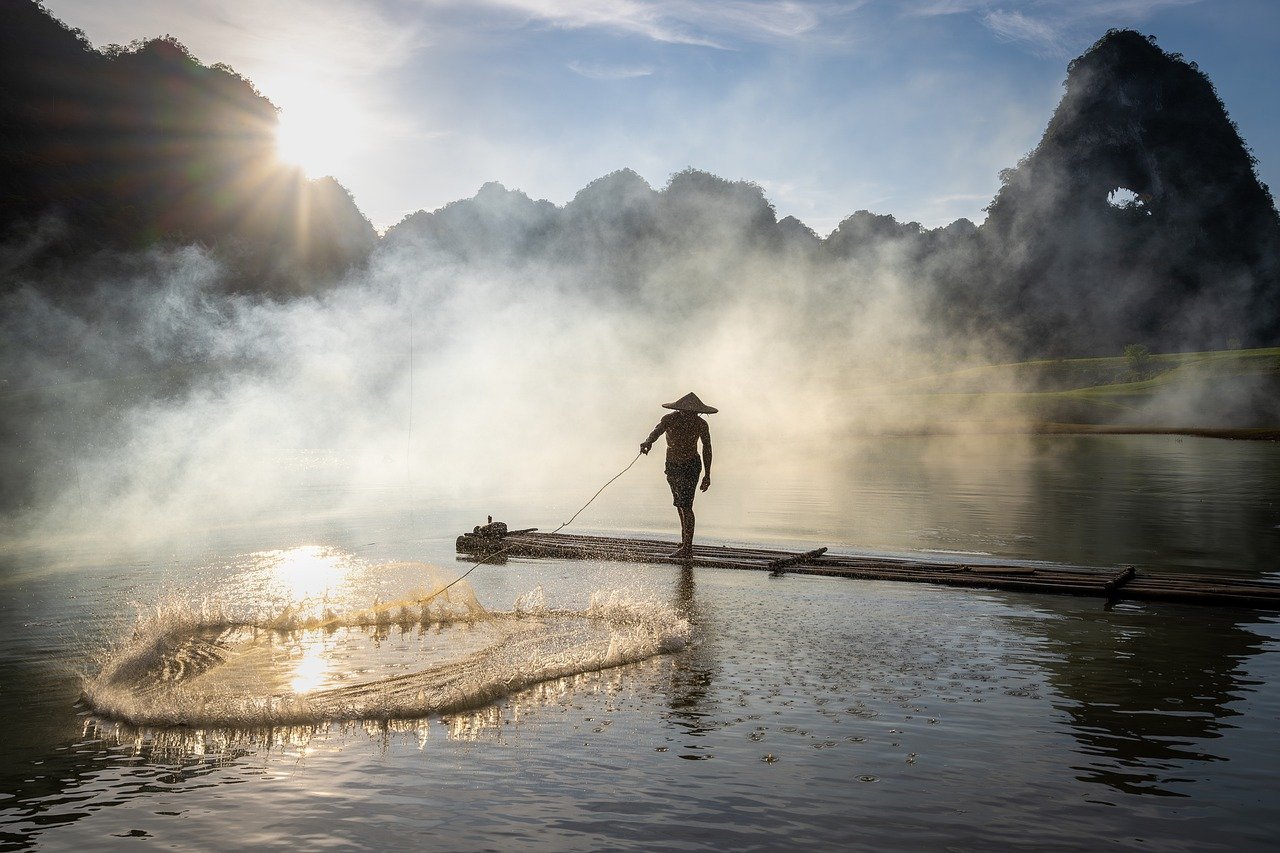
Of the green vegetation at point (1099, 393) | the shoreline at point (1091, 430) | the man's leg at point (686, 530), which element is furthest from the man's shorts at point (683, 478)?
the green vegetation at point (1099, 393)

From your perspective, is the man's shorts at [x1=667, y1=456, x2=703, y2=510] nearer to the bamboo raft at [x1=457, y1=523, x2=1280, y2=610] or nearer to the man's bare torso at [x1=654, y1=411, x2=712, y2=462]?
the man's bare torso at [x1=654, y1=411, x2=712, y2=462]

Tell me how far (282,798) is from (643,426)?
255 feet

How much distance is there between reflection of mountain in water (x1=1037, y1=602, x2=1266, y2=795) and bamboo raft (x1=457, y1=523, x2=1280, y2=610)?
65cm

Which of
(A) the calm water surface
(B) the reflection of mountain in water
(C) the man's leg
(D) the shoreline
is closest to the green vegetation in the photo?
(D) the shoreline

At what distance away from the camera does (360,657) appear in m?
9.20

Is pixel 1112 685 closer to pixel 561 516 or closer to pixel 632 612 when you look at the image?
pixel 632 612

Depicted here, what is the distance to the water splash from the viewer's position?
295 inches

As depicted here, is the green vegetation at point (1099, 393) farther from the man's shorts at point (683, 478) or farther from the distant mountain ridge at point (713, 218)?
the man's shorts at point (683, 478)

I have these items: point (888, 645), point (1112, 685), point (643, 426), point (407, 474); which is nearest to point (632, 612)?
point (888, 645)

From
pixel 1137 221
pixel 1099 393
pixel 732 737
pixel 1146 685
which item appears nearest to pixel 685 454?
pixel 1146 685

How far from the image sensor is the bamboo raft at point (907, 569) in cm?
1174

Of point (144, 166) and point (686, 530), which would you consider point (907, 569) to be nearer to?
point (686, 530)

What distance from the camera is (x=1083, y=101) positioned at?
122000 millimetres

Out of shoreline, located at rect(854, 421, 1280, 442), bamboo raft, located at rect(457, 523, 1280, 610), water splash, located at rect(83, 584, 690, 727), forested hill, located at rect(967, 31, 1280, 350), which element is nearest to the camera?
water splash, located at rect(83, 584, 690, 727)
